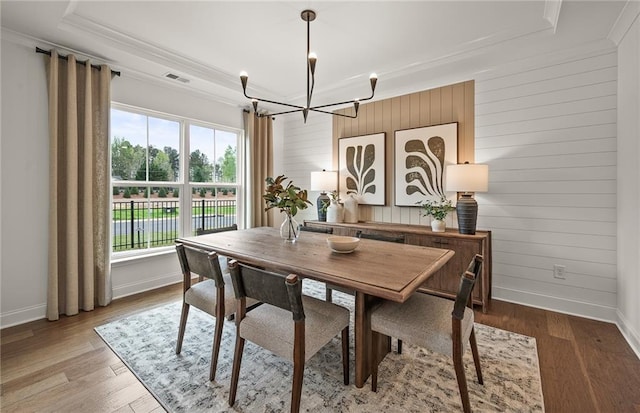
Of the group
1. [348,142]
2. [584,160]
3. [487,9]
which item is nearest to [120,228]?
[348,142]

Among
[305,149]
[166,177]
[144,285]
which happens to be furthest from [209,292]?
[305,149]

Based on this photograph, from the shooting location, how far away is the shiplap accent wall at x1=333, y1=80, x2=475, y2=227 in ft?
10.9

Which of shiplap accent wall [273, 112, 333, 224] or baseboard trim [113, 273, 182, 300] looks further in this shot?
shiplap accent wall [273, 112, 333, 224]

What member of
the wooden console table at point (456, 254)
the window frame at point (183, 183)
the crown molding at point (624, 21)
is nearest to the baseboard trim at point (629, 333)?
the wooden console table at point (456, 254)

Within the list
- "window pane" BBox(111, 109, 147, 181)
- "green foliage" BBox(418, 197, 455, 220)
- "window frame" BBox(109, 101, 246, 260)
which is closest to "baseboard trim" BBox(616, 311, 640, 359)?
"green foliage" BBox(418, 197, 455, 220)

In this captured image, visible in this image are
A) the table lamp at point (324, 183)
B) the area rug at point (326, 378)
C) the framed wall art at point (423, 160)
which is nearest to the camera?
the area rug at point (326, 378)

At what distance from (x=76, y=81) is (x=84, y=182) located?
1000mm

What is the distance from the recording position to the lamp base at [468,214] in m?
2.90

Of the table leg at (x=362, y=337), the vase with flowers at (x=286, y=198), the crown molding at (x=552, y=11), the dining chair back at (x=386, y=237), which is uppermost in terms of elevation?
the crown molding at (x=552, y=11)

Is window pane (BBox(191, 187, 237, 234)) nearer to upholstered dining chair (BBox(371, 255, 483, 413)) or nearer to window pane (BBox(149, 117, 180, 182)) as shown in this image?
window pane (BBox(149, 117, 180, 182))

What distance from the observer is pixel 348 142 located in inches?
168

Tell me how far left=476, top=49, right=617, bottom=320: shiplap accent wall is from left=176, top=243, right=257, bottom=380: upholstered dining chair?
9.31ft

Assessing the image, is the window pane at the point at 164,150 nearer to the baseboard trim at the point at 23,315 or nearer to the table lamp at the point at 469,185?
the baseboard trim at the point at 23,315

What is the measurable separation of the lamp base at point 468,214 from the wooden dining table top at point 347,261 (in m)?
1.02
